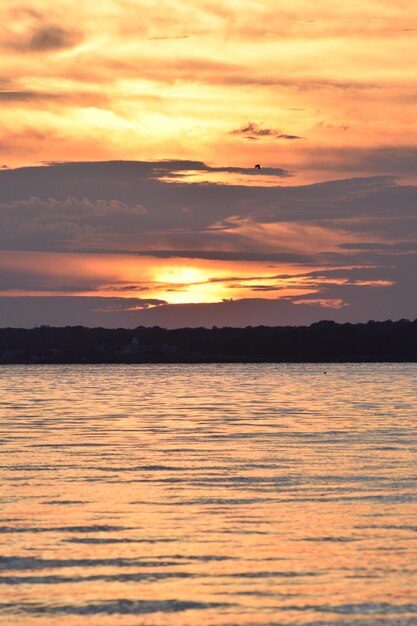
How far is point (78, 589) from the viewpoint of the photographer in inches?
967

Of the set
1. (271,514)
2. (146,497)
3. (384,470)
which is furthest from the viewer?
(384,470)

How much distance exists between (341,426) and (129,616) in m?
51.2

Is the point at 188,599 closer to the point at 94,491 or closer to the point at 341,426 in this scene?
the point at 94,491

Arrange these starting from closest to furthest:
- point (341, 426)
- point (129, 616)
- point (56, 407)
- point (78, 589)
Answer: point (129, 616) → point (78, 589) → point (341, 426) → point (56, 407)

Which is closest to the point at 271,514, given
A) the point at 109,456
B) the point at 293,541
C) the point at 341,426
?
the point at 293,541

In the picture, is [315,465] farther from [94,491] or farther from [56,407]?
[56,407]

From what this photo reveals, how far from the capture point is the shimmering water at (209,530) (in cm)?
2327

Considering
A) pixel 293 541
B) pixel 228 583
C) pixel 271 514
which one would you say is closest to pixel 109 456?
pixel 271 514

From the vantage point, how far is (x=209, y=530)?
3127 cm

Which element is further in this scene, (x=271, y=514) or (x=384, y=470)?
(x=384, y=470)

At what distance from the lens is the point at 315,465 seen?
4781 centimetres

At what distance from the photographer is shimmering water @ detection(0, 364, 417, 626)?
23.3m

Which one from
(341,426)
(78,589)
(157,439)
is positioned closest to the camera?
(78,589)

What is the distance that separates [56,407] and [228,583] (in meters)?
77.5
